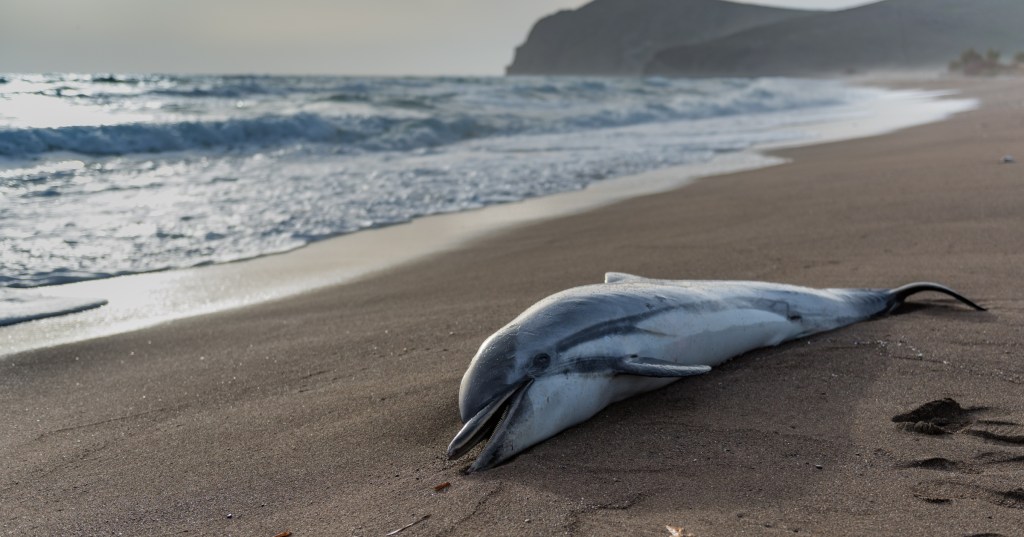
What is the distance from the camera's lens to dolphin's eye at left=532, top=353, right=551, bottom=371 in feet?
9.05

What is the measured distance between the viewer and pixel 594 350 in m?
2.88

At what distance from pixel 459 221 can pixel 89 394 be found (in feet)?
15.1

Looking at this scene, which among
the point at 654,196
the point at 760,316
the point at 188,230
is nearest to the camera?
the point at 760,316

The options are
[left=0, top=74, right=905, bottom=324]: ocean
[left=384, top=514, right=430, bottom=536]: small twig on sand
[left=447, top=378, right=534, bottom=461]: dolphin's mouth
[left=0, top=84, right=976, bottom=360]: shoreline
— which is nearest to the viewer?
[left=384, top=514, right=430, bottom=536]: small twig on sand

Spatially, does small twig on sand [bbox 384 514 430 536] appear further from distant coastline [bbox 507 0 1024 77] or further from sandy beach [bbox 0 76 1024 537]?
distant coastline [bbox 507 0 1024 77]

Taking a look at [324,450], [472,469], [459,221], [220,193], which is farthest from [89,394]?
[220,193]

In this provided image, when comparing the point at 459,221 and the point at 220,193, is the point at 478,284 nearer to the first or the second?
the point at 459,221

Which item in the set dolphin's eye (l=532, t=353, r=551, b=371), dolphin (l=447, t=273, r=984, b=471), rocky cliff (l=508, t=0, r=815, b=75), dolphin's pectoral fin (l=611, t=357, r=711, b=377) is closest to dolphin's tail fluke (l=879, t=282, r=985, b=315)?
dolphin (l=447, t=273, r=984, b=471)

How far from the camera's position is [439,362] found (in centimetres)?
368

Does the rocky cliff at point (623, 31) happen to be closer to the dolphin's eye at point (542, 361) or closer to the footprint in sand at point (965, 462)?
the footprint in sand at point (965, 462)

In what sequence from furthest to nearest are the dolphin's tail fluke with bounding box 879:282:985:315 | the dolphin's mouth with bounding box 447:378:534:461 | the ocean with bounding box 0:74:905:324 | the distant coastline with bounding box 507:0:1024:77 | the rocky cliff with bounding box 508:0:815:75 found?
the rocky cliff with bounding box 508:0:815:75 < the distant coastline with bounding box 507:0:1024:77 < the ocean with bounding box 0:74:905:324 < the dolphin's tail fluke with bounding box 879:282:985:315 < the dolphin's mouth with bounding box 447:378:534:461

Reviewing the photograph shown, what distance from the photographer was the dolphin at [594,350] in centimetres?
270

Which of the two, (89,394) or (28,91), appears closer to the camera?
(89,394)

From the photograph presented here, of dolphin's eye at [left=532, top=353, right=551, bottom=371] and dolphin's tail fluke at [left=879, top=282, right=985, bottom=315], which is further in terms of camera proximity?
dolphin's tail fluke at [left=879, top=282, right=985, bottom=315]
